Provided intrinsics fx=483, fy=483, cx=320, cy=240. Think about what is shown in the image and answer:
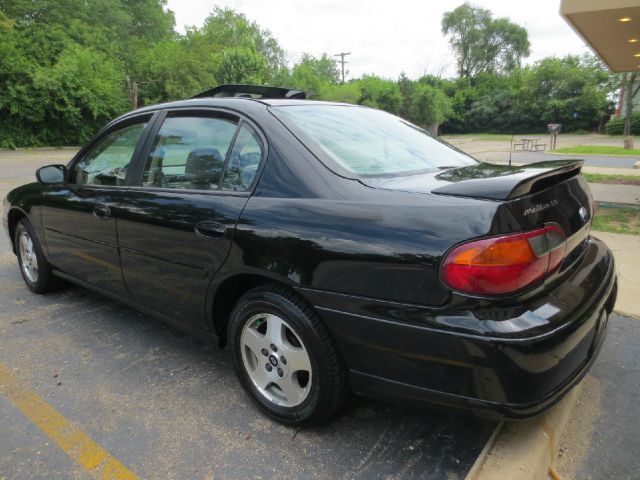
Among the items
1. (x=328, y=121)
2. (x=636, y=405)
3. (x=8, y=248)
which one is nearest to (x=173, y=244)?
(x=328, y=121)

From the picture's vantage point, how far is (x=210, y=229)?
2.44 m

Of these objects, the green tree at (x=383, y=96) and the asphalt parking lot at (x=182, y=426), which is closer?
the asphalt parking lot at (x=182, y=426)

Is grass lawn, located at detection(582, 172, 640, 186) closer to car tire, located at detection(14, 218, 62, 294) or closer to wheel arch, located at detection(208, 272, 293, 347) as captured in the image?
wheel arch, located at detection(208, 272, 293, 347)

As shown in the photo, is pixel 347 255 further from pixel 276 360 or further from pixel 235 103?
pixel 235 103

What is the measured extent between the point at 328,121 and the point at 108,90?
31596 millimetres

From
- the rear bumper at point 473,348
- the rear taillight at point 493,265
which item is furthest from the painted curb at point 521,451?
the rear taillight at point 493,265

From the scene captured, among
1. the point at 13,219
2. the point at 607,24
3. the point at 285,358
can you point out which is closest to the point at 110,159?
the point at 13,219

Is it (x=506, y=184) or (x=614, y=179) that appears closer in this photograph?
(x=506, y=184)

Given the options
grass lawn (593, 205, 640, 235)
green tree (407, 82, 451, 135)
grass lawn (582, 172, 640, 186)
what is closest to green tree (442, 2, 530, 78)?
green tree (407, 82, 451, 135)

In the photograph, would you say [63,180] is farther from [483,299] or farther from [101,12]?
[101,12]

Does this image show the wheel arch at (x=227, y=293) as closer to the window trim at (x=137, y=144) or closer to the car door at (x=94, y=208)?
the car door at (x=94, y=208)

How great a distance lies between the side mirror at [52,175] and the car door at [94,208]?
45mm

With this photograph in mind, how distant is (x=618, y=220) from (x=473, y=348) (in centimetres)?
638

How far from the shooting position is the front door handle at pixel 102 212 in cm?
309
